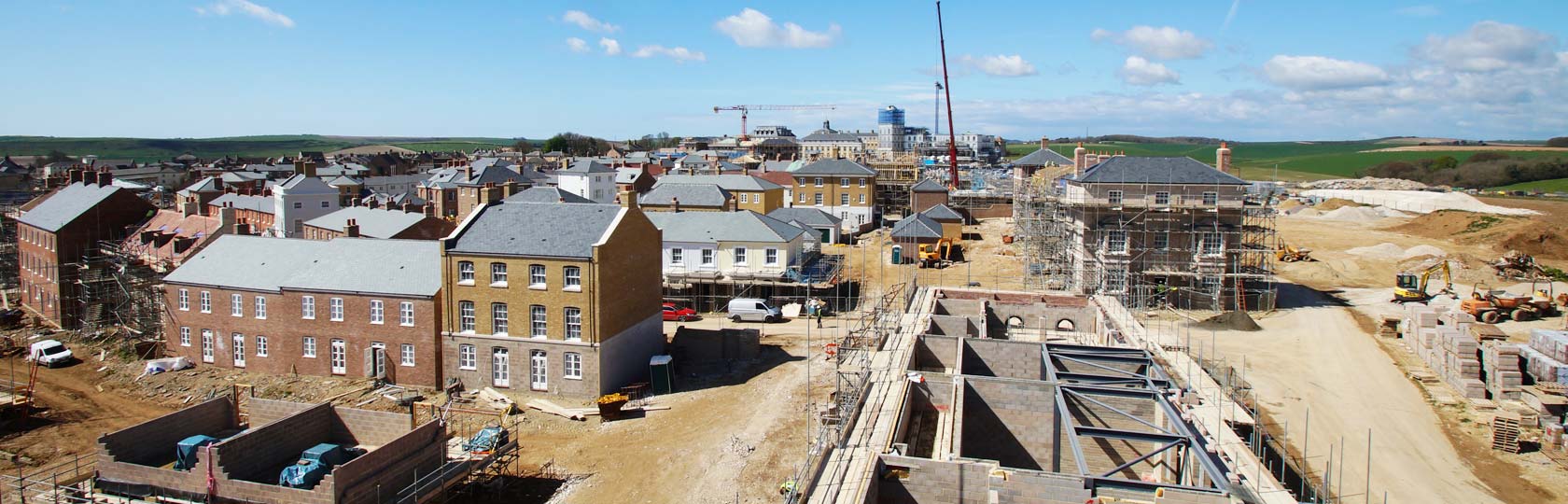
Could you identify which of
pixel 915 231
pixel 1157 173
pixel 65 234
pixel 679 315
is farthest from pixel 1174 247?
pixel 65 234

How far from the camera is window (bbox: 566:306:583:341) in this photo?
32094mm

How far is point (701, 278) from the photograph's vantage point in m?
48.4

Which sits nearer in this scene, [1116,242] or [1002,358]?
[1002,358]

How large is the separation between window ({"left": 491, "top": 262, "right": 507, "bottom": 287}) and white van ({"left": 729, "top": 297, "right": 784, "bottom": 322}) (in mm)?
14814

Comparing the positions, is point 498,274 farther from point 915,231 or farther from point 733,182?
point 733,182

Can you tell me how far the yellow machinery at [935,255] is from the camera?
6150 cm

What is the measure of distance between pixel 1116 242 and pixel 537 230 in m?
29.4

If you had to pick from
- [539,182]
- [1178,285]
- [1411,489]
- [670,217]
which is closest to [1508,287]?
[1178,285]

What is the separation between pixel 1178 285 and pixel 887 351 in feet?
71.6

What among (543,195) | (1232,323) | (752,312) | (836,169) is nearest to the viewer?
(1232,323)

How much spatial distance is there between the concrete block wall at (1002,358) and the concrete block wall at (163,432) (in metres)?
24.3

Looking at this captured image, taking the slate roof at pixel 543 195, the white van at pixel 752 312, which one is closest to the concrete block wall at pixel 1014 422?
the white van at pixel 752 312

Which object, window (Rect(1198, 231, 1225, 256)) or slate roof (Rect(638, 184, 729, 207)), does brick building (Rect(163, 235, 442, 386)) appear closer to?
slate roof (Rect(638, 184, 729, 207))

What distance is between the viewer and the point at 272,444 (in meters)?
24.6
